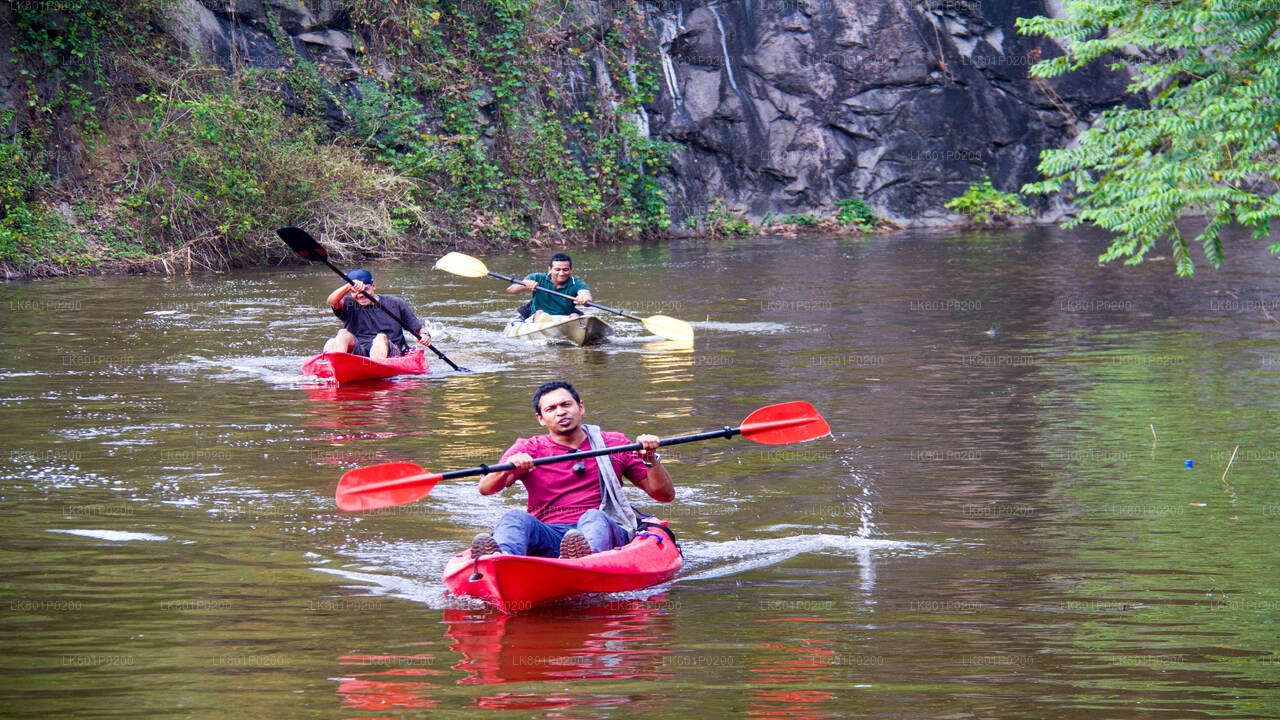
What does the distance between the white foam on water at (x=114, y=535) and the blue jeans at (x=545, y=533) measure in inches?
69.2

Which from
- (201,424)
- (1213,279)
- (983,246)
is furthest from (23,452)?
(983,246)

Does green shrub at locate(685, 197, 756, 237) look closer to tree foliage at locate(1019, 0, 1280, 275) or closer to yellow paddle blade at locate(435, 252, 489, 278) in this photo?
yellow paddle blade at locate(435, 252, 489, 278)

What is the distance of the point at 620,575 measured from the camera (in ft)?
16.9

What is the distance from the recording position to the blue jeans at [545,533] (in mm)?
5184

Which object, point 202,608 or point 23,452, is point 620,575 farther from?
point 23,452

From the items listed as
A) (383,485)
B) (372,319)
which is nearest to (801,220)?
(372,319)

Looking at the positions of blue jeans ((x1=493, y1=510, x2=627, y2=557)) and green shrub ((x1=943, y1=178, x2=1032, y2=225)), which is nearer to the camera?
blue jeans ((x1=493, y1=510, x2=627, y2=557))

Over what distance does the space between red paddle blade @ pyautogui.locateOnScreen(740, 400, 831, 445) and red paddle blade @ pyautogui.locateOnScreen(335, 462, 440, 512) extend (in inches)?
62.2

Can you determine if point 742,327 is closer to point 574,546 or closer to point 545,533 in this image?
point 545,533

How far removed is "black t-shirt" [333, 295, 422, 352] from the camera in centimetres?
1121

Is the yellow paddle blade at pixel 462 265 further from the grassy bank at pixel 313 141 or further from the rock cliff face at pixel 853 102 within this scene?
the rock cliff face at pixel 853 102

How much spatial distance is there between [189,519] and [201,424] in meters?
2.65

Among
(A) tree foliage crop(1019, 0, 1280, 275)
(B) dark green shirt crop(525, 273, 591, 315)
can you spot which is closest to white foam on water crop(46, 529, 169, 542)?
(A) tree foliage crop(1019, 0, 1280, 275)

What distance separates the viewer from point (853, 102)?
3169 centimetres
